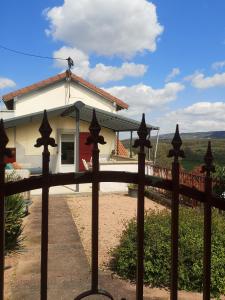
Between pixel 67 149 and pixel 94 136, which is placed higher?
pixel 94 136

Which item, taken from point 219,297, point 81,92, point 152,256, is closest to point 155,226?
point 152,256

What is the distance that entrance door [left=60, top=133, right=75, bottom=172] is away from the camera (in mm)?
19609

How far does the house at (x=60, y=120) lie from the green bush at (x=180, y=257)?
11.2 meters

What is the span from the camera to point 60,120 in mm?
19266

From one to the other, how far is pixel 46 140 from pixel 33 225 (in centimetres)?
678

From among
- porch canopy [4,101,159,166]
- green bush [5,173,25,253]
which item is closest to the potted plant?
porch canopy [4,101,159,166]

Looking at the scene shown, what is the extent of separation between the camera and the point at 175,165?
2.10 meters

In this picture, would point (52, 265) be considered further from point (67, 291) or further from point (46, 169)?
point (46, 169)

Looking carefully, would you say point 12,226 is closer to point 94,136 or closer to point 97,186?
point 97,186

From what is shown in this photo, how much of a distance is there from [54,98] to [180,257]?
17.1 meters

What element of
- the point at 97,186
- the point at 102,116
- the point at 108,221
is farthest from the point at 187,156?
the point at 102,116

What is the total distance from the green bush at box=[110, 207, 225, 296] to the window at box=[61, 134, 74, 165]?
14560 millimetres

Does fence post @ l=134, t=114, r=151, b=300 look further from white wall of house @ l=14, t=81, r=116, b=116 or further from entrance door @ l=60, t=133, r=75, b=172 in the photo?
white wall of house @ l=14, t=81, r=116, b=116

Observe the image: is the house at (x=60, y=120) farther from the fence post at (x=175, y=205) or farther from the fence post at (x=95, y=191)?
the fence post at (x=95, y=191)
